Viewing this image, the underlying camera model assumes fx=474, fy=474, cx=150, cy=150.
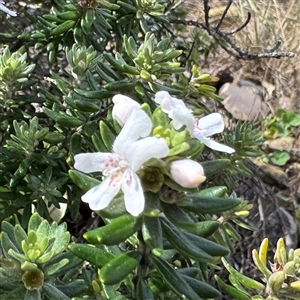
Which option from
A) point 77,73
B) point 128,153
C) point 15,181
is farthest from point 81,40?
point 128,153

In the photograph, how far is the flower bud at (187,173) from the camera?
859mm

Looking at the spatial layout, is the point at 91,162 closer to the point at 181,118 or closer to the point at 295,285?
the point at 181,118

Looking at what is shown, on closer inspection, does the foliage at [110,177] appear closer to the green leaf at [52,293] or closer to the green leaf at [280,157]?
the green leaf at [52,293]

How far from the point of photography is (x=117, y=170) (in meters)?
0.96

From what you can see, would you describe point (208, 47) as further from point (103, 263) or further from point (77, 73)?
point (103, 263)

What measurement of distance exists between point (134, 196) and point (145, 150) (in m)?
0.09

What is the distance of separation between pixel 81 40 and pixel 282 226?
1.98 metres

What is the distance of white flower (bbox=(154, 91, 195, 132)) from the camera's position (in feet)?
3.08

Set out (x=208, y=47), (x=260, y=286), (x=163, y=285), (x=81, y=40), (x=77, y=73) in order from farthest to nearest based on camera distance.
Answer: (x=208, y=47)
(x=81, y=40)
(x=77, y=73)
(x=260, y=286)
(x=163, y=285)

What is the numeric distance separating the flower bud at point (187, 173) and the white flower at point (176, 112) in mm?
85

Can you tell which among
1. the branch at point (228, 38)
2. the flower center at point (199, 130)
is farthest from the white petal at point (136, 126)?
the branch at point (228, 38)

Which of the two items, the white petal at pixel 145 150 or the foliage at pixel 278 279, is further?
the foliage at pixel 278 279

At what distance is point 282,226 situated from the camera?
3180 millimetres

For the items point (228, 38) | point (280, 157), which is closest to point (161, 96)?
point (228, 38)
